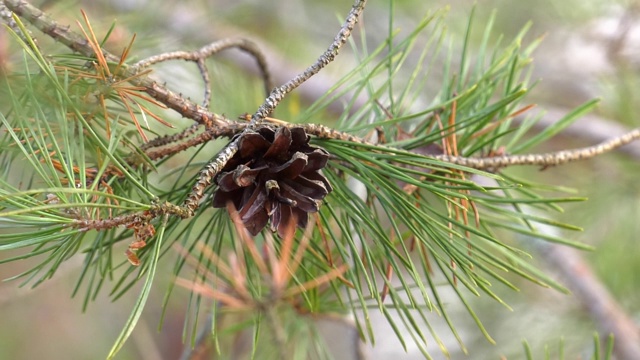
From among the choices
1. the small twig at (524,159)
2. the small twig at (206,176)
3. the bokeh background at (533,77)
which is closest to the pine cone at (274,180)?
the small twig at (206,176)

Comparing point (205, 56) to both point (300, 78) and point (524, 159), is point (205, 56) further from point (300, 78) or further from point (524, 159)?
point (524, 159)

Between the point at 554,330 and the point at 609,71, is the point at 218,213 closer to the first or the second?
the point at 554,330

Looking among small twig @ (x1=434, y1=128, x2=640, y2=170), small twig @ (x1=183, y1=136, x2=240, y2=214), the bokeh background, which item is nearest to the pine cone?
small twig @ (x1=183, y1=136, x2=240, y2=214)

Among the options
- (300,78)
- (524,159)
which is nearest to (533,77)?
(524,159)

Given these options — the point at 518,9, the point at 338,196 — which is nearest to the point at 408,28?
the point at 518,9

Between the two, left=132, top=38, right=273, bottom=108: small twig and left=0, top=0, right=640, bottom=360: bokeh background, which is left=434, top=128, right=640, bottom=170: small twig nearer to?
left=132, top=38, right=273, bottom=108: small twig
